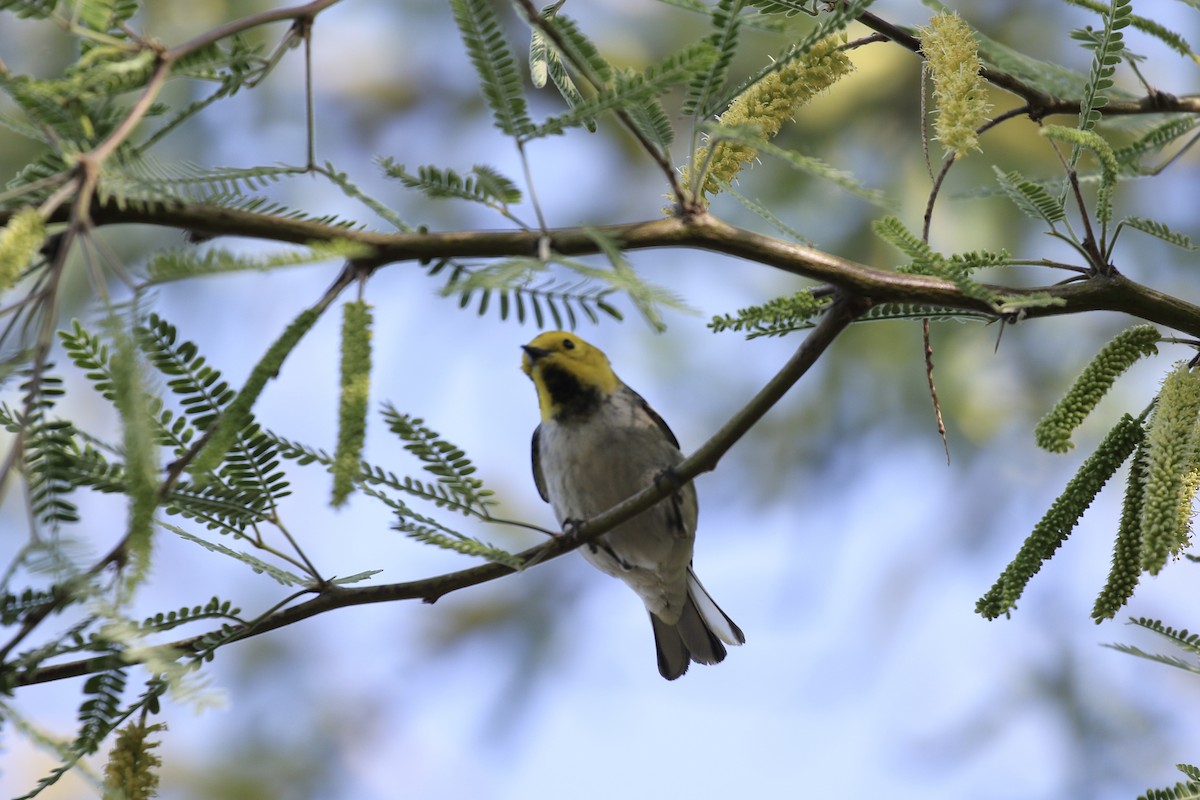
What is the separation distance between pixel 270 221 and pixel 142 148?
0.70ft

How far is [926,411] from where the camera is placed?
256 inches

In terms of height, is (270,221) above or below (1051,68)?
below

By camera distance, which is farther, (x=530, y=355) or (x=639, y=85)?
(x=530, y=355)

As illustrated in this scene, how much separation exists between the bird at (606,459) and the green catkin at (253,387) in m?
2.34

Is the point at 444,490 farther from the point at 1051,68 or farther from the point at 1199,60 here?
the point at 1199,60

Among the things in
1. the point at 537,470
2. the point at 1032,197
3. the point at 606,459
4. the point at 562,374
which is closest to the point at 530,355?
the point at 562,374

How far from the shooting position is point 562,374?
13.2ft

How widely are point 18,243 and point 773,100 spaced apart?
1321 millimetres

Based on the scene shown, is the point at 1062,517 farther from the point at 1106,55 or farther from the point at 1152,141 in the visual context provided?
the point at 1106,55

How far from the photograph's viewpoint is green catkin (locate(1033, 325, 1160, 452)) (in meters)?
1.83

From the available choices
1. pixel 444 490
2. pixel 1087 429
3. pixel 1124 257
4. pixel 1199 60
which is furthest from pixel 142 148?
pixel 1124 257

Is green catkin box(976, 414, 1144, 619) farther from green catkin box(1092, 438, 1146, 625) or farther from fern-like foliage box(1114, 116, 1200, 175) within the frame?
fern-like foliage box(1114, 116, 1200, 175)

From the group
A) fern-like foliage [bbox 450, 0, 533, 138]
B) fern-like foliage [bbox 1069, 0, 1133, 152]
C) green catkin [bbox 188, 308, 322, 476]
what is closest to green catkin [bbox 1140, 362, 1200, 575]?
fern-like foliage [bbox 1069, 0, 1133, 152]

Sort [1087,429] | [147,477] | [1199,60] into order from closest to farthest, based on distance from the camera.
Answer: [147,477], [1199,60], [1087,429]
